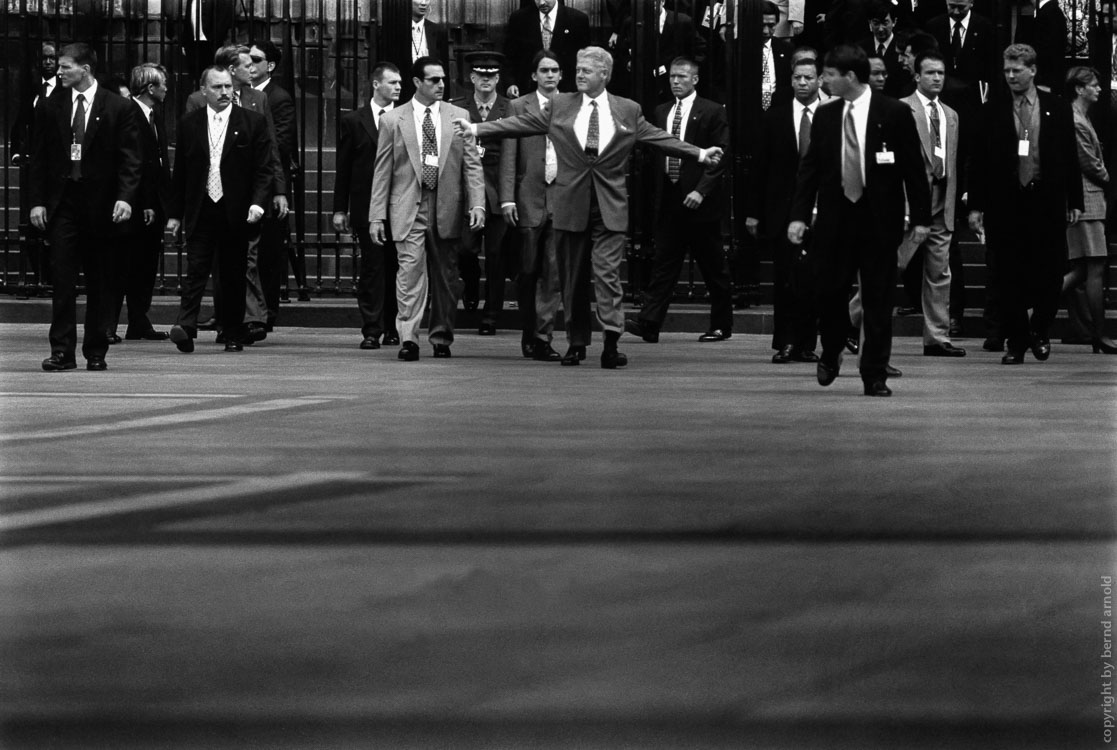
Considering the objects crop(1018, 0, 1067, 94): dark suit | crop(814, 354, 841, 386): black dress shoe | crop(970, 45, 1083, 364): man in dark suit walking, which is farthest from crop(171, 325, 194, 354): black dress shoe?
crop(1018, 0, 1067, 94): dark suit

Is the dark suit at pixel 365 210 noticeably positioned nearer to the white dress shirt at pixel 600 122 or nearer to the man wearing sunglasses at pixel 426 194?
the man wearing sunglasses at pixel 426 194

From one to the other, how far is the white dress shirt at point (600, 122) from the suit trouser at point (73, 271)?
3.07m

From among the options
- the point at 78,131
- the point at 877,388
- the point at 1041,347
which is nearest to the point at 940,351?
the point at 1041,347

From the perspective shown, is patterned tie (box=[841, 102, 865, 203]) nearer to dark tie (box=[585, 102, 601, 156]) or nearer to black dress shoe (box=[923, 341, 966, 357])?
dark tie (box=[585, 102, 601, 156])

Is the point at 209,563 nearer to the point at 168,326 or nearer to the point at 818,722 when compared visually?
the point at 818,722

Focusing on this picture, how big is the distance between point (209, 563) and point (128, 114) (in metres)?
7.62

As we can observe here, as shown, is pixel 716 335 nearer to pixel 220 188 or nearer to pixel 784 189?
pixel 784 189

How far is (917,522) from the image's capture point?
6.64m

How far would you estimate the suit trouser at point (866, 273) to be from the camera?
36.0 feet

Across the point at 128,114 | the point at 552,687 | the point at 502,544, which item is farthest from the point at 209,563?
the point at 128,114

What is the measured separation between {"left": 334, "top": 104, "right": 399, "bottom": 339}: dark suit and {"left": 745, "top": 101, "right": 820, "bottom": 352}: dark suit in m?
2.71

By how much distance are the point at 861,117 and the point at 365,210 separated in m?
5.16

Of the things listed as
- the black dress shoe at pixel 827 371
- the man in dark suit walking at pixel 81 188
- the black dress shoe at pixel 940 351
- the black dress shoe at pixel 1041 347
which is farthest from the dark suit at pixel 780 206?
the man in dark suit walking at pixel 81 188

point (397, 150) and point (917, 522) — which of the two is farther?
point (397, 150)
